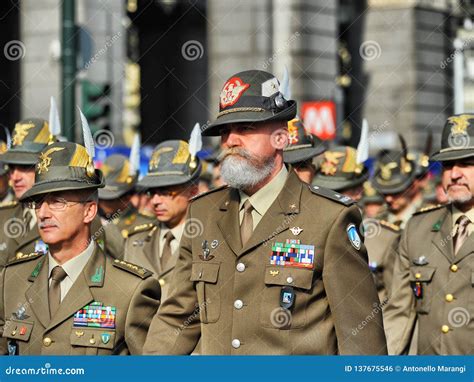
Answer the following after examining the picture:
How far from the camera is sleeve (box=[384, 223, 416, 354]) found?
31.1ft

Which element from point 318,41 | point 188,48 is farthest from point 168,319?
point 188,48

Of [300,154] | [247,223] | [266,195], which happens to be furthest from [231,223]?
[300,154]

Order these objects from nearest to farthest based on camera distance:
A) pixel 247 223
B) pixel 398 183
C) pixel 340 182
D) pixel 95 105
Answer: pixel 247 223, pixel 340 182, pixel 398 183, pixel 95 105

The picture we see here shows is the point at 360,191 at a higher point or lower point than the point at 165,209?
higher

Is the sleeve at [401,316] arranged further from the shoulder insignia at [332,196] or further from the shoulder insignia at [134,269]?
the shoulder insignia at [134,269]

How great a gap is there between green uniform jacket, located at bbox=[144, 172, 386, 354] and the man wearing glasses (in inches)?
134

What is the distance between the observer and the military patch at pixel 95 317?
286 inches

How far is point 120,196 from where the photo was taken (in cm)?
1356

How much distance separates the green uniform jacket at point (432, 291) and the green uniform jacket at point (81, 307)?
7.94 ft

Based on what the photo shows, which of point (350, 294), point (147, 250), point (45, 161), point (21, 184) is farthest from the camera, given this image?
point (147, 250)

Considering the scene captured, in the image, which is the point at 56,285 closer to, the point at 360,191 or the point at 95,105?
the point at 360,191

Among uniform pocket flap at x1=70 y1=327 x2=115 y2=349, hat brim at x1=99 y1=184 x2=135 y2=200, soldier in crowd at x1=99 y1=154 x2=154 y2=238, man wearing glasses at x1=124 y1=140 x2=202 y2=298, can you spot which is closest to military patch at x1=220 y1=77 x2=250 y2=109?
uniform pocket flap at x1=70 y1=327 x2=115 y2=349

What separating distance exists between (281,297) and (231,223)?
0.53 m

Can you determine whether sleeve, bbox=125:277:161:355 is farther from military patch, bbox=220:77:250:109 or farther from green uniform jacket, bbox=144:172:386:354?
military patch, bbox=220:77:250:109
